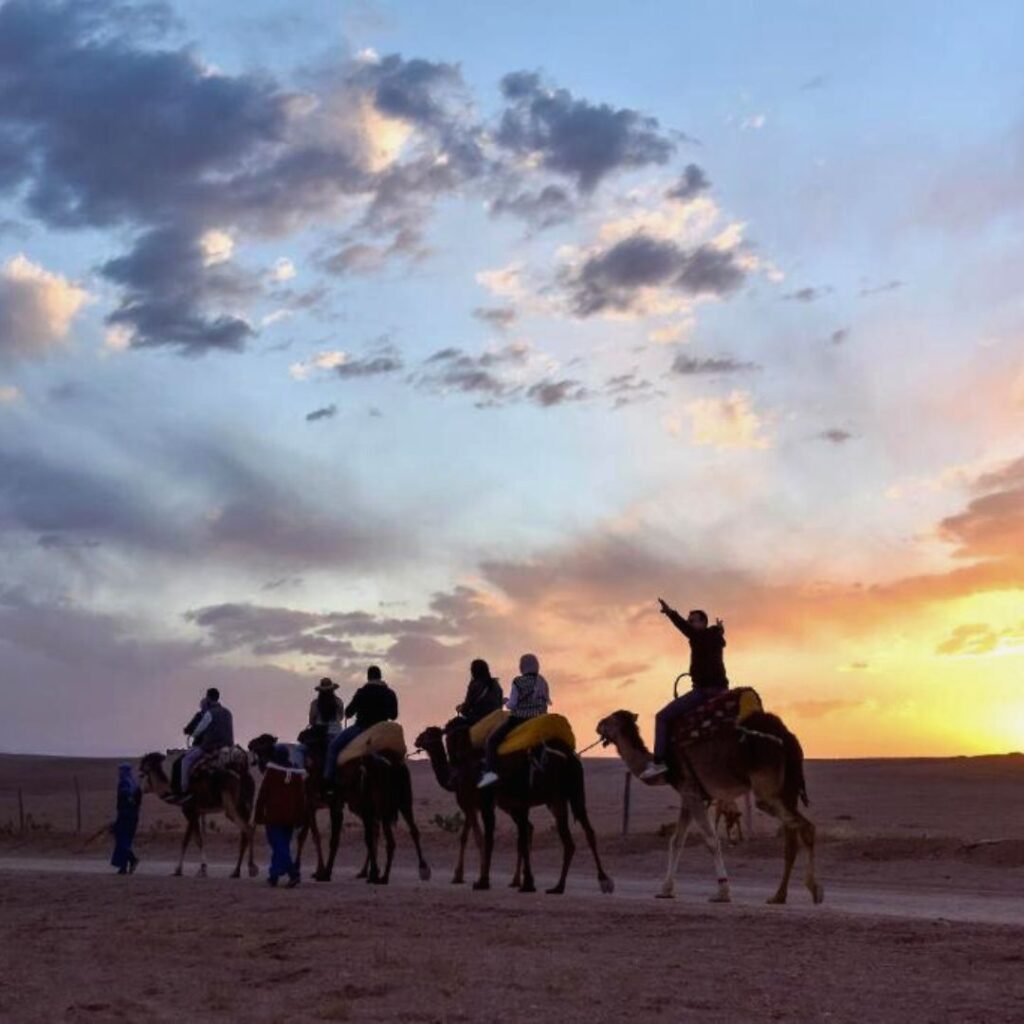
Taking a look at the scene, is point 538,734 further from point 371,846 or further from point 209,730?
point 209,730

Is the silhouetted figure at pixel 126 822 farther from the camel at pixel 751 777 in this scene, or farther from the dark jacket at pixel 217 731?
the camel at pixel 751 777

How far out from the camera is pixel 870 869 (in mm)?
29297

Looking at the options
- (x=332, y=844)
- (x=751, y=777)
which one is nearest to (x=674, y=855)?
(x=751, y=777)

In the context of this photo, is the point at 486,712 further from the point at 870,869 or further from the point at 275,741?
the point at 870,869

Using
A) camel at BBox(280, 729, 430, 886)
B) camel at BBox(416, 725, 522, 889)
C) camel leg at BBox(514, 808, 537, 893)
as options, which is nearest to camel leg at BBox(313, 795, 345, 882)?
camel at BBox(280, 729, 430, 886)

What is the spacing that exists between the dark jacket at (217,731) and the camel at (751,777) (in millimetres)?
9397

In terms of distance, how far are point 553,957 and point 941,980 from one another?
3462 mm

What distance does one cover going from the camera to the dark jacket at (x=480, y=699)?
1021 inches

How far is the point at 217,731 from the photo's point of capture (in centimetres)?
2905

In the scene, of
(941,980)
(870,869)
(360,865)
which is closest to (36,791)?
(360,865)

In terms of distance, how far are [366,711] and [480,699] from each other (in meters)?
1.76

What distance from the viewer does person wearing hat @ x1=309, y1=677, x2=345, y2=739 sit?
28.5 m

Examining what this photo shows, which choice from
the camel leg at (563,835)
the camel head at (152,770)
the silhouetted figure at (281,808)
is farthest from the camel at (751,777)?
the camel head at (152,770)

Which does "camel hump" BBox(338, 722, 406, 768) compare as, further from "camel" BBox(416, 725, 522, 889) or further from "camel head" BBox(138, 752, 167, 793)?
"camel head" BBox(138, 752, 167, 793)
